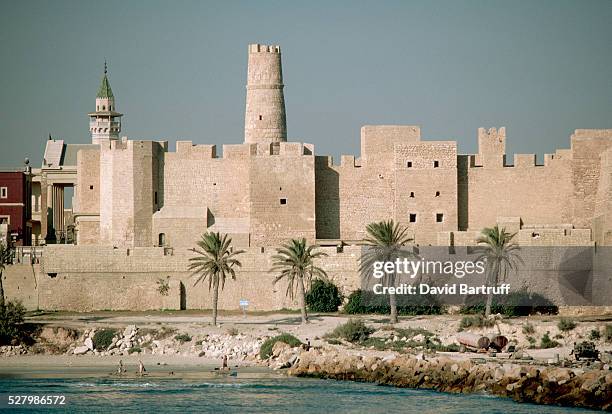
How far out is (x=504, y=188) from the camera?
64.3 m

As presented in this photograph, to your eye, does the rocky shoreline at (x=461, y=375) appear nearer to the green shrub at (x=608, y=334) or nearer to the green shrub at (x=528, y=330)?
the green shrub at (x=528, y=330)

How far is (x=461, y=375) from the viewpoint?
48188mm

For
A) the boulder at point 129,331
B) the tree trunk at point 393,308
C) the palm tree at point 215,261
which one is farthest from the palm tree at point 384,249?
the boulder at point 129,331

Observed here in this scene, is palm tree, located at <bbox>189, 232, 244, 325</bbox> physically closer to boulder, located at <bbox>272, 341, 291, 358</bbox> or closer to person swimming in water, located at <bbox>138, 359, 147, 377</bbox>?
boulder, located at <bbox>272, 341, 291, 358</bbox>

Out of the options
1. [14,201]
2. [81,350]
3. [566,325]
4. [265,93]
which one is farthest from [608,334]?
[14,201]

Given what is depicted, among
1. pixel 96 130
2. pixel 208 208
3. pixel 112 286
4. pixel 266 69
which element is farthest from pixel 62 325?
pixel 96 130

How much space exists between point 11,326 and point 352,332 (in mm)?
10952

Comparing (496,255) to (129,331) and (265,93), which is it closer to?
(265,93)

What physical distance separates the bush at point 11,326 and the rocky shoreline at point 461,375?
877cm

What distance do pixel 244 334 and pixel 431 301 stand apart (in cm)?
770

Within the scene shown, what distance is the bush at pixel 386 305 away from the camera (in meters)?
60.2

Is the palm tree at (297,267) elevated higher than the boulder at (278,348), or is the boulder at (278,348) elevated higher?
the palm tree at (297,267)

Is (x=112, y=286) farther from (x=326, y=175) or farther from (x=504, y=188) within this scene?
(x=504, y=188)

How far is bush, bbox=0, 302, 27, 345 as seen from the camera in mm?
56219
